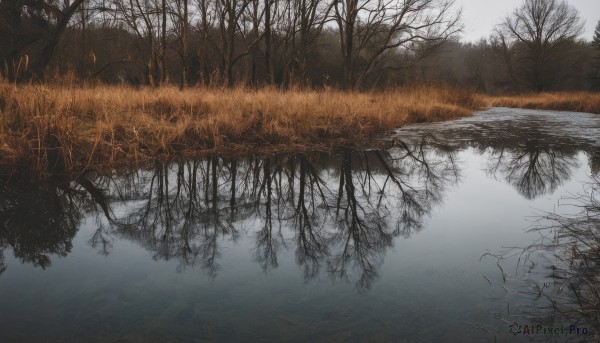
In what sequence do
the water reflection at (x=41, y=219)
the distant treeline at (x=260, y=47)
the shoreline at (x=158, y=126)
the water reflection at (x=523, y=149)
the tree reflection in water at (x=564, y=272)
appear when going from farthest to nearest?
the distant treeline at (x=260, y=47)
the water reflection at (x=523, y=149)
the shoreline at (x=158, y=126)
the water reflection at (x=41, y=219)
the tree reflection in water at (x=564, y=272)

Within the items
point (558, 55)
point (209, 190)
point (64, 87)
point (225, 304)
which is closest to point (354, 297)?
point (225, 304)

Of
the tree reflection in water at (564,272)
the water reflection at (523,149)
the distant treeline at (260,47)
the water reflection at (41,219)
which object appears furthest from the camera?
the distant treeline at (260,47)

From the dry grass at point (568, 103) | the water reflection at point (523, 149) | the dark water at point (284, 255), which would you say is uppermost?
the dry grass at point (568, 103)

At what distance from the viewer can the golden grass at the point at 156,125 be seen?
13.3 feet

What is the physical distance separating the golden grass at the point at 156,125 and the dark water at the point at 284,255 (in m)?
0.51

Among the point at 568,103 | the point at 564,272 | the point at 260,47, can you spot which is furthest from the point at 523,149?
the point at 260,47

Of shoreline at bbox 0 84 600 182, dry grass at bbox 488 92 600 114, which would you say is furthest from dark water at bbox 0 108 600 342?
dry grass at bbox 488 92 600 114

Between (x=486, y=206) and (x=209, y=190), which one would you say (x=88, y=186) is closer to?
(x=209, y=190)

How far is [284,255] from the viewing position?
7.92ft

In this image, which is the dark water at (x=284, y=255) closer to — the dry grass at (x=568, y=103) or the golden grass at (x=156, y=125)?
the golden grass at (x=156, y=125)

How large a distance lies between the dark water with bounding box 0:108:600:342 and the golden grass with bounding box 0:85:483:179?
1.67 ft

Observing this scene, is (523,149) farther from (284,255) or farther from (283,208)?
(284,255)

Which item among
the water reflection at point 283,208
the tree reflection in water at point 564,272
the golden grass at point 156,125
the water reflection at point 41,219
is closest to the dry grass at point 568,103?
the golden grass at point 156,125

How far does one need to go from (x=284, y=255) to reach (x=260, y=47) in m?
25.4
